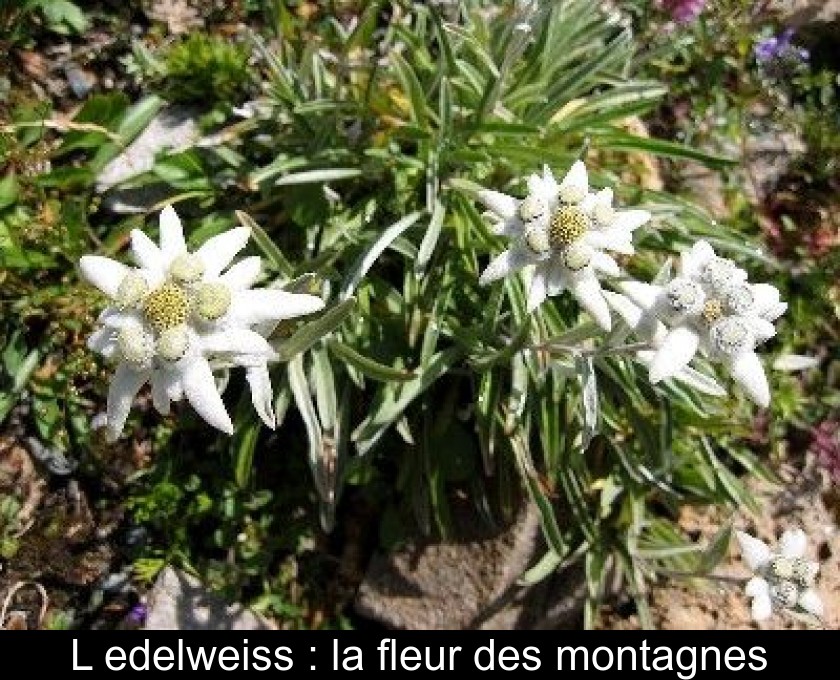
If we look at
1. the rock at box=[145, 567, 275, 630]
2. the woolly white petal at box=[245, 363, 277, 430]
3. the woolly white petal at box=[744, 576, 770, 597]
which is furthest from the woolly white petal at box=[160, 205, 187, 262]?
the woolly white petal at box=[744, 576, 770, 597]

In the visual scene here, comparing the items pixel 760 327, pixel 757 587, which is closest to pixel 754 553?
pixel 757 587

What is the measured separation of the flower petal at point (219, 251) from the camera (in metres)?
2.70

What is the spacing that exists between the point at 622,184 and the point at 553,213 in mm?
1472

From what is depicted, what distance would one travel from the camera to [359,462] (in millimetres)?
4277

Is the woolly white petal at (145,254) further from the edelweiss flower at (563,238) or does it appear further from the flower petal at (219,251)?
the edelweiss flower at (563,238)

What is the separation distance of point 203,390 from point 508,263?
1013 mm

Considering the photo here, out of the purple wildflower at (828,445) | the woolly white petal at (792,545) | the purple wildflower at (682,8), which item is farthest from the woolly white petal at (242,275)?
the purple wildflower at (828,445)

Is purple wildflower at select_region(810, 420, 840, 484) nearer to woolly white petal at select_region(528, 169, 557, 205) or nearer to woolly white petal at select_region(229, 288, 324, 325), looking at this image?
woolly white petal at select_region(528, 169, 557, 205)

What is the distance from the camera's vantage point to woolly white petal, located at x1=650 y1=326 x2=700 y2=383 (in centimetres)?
288

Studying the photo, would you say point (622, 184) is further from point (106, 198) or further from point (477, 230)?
point (106, 198)

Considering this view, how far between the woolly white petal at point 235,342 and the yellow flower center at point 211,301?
75 millimetres

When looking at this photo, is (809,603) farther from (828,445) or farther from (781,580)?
(828,445)

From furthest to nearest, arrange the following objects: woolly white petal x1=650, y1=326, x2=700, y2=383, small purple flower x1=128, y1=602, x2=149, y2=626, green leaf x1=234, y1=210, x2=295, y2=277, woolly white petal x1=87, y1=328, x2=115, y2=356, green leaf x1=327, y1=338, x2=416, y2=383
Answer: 1. small purple flower x1=128, y1=602, x2=149, y2=626
2. green leaf x1=327, y1=338, x2=416, y2=383
3. green leaf x1=234, y1=210, x2=295, y2=277
4. woolly white petal x1=650, y1=326, x2=700, y2=383
5. woolly white petal x1=87, y1=328, x2=115, y2=356

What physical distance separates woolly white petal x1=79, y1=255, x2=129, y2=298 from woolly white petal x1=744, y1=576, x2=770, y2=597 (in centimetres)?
255
